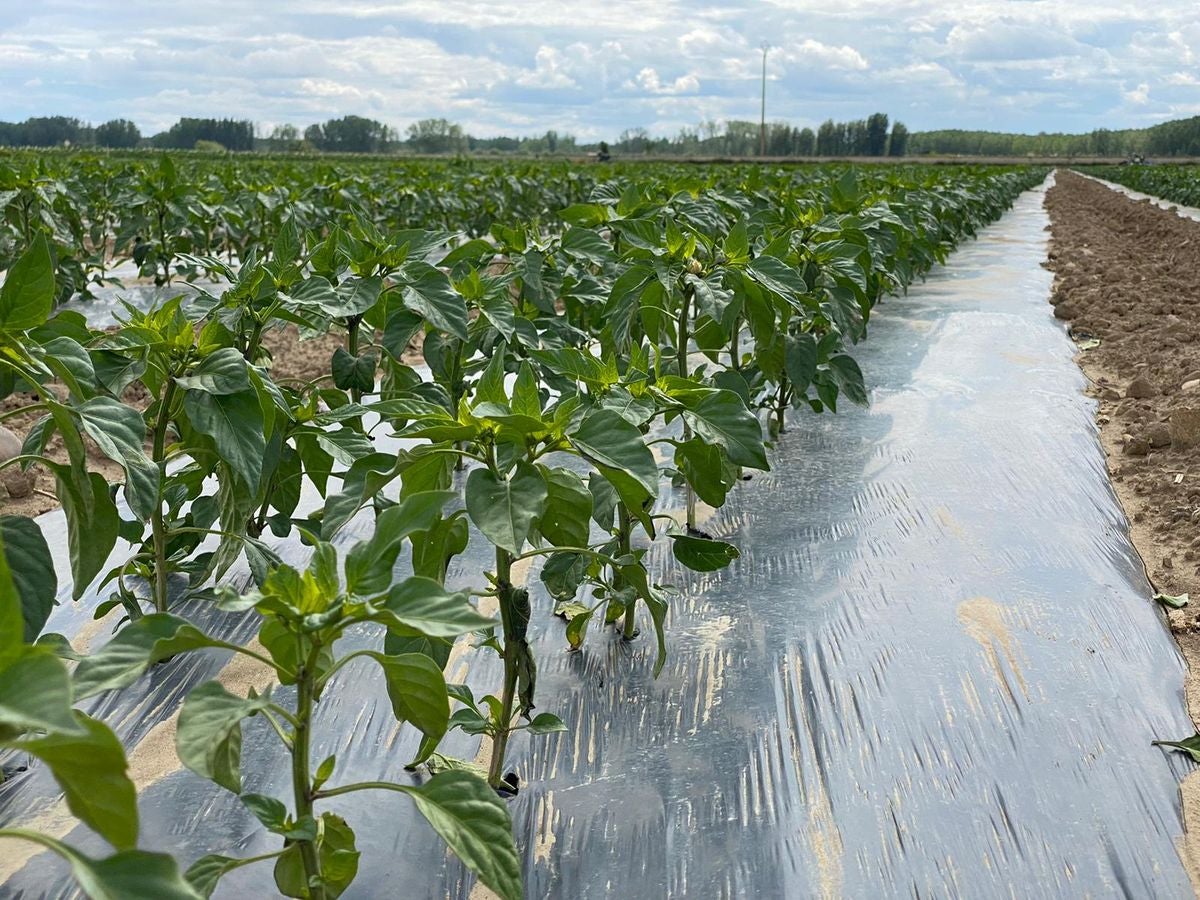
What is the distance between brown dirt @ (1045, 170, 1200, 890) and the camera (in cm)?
295

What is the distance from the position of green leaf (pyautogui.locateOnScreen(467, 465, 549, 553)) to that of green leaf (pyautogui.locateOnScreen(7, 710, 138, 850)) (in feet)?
2.06

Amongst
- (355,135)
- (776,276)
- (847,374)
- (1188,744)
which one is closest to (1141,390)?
(847,374)

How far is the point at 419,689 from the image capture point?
54.6 inches

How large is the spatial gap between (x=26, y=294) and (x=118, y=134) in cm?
7478

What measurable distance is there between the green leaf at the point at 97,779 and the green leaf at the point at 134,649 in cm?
A: 22

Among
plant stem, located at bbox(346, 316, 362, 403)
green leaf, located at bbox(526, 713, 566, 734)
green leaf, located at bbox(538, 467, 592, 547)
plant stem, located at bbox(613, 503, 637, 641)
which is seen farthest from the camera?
plant stem, located at bbox(346, 316, 362, 403)

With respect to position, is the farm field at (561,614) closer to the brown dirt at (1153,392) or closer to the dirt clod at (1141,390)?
the brown dirt at (1153,392)

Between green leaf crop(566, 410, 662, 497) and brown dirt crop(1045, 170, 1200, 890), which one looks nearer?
green leaf crop(566, 410, 662, 497)

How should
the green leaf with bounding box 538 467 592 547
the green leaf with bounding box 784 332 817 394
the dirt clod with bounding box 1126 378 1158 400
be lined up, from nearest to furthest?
1. the green leaf with bounding box 538 467 592 547
2. the green leaf with bounding box 784 332 817 394
3. the dirt clod with bounding box 1126 378 1158 400

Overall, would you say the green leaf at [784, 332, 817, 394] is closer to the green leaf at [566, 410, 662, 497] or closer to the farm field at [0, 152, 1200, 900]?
the farm field at [0, 152, 1200, 900]

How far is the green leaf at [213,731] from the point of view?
1134 mm

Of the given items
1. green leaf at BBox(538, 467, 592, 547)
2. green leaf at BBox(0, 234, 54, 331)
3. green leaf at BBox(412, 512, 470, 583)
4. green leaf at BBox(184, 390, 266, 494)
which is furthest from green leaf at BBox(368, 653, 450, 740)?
green leaf at BBox(0, 234, 54, 331)

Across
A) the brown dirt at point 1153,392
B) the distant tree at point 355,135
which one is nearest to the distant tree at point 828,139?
the distant tree at point 355,135

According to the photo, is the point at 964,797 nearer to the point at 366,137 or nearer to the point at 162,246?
the point at 162,246
